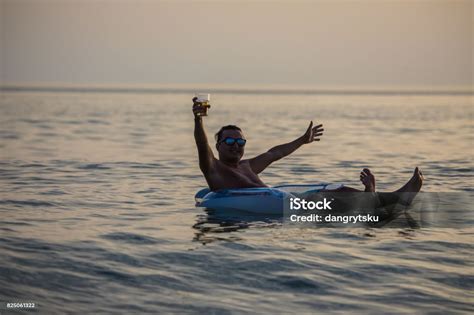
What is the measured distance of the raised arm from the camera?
10234 millimetres

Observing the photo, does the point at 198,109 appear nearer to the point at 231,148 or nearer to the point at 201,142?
the point at 201,142

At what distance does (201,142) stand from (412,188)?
317 cm

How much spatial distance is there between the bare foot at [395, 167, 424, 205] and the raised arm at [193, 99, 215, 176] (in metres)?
2.87

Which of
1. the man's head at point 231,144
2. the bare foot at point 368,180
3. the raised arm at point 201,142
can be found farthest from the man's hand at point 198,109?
the bare foot at point 368,180

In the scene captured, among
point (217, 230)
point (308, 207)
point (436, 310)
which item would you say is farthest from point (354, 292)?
point (308, 207)

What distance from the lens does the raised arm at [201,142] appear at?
10.2 m

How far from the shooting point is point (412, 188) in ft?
36.2

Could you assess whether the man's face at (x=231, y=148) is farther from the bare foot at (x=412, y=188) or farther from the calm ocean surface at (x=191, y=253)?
the bare foot at (x=412, y=188)

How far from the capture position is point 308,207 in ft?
36.5

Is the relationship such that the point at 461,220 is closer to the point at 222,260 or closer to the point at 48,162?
the point at 222,260

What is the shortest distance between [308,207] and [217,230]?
1705mm

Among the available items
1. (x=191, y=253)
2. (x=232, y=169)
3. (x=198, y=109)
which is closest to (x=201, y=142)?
(x=198, y=109)

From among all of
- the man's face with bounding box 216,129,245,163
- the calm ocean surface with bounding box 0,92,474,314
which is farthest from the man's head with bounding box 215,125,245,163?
the calm ocean surface with bounding box 0,92,474,314

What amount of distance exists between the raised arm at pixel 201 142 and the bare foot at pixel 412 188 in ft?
9.42
